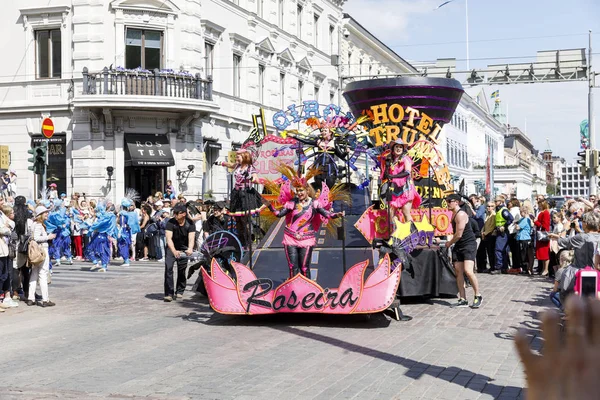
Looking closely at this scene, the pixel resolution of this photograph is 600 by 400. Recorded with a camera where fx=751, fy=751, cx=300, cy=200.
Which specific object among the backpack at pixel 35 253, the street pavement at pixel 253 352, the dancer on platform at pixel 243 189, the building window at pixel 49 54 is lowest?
the street pavement at pixel 253 352

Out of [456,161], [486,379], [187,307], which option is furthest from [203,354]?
[456,161]

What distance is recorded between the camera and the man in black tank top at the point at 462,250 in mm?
11445

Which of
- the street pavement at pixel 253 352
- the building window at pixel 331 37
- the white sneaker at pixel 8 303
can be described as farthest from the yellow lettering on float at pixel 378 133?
the building window at pixel 331 37

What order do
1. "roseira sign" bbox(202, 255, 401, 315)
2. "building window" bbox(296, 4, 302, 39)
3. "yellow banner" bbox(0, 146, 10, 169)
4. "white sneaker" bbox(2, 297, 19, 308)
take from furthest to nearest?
1. "building window" bbox(296, 4, 302, 39)
2. "yellow banner" bbox(0, 146, 10, 169)
3. "white sneaker" bbox(2, 297, 19, 308)
4. "roseira sign" bbox(202, 255, 401, 315)

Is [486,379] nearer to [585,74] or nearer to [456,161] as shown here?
[585,74]

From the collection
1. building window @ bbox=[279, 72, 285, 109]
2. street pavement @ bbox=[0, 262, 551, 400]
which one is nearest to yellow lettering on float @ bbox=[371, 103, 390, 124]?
street pavement @ bbox=[0, 262, 551, 400]

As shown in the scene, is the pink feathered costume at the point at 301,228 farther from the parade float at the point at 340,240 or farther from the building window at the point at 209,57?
the building window at the point at 209,57

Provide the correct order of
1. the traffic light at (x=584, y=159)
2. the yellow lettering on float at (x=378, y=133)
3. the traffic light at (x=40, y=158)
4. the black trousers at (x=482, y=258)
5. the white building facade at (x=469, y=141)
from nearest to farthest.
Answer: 1. the yellow lettering on float at (x=378, y=133)
2. the black trousers at (x=482, y=258)
3. the traffic light at (x=40, y=158)
4. the traffic light at (x=584, y=159)
5. the white building facade at (x=469, y=141)

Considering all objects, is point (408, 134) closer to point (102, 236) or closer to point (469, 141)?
point (102, 236)

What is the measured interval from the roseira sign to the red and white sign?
1684 centimetres

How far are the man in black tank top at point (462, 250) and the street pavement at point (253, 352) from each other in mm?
362

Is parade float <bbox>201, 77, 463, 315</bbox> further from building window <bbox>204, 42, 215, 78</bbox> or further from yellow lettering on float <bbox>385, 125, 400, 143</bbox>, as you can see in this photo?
building window <bbox>204, 42, 215, 78</bbox>

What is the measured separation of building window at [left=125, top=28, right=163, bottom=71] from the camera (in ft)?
90.1

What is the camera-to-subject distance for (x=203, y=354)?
8039 millimetres
